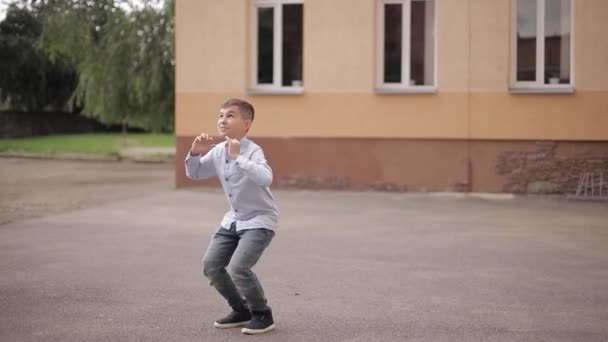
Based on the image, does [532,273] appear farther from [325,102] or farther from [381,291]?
[325,102]

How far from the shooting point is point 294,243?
9.72 metres

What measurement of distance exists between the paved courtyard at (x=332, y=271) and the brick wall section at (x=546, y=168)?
65 cm

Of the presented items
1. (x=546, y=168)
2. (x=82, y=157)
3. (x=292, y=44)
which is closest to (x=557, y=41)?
(x=546, y=168)

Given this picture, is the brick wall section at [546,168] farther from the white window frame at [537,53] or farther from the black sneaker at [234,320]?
the black sneaker at [234,320]

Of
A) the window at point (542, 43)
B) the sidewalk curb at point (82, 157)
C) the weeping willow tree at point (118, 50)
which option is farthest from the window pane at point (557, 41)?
the sidewalk curb at point (82, 157)

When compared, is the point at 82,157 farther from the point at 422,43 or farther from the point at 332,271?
the point at 332,271

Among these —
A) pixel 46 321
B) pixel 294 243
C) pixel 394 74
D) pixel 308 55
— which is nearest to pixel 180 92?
pixel 308 55

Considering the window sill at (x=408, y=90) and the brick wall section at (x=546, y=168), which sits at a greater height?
the window sill at (x=408, y=90)

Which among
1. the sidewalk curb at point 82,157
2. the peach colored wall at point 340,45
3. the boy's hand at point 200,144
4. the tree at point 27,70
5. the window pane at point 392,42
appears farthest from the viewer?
the tree at point 27,70

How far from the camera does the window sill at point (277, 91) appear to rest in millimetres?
16047

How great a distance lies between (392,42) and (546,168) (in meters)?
3.74

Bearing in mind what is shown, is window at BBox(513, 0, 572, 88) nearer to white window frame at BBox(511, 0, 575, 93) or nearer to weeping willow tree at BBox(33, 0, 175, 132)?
white window frame at BBox(511, 0, 575, 93)

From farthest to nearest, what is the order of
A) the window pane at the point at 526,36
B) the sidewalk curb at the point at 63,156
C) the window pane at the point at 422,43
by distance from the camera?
the sidewalk curb at the point at 63,156 < the window pane at the point at 422,43 < the window pane at the point at 526,36

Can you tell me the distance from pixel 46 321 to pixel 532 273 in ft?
14.5
